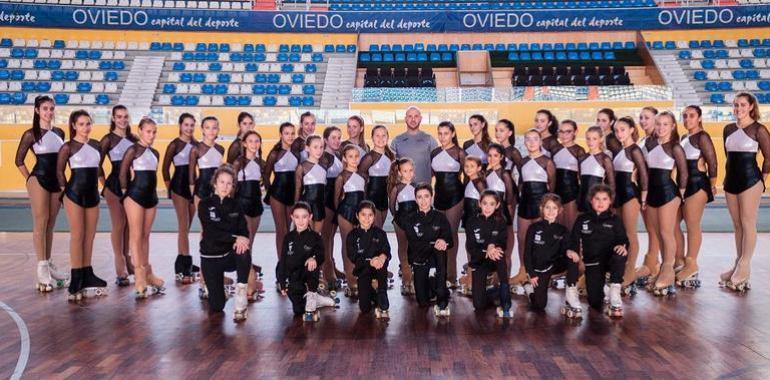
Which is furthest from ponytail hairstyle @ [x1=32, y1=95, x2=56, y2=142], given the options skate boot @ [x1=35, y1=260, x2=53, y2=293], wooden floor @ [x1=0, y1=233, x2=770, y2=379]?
wooden floor @ [x1=0, y1=233, x2=770, y2=379]

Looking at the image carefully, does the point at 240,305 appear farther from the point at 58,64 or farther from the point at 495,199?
the point at 58,64

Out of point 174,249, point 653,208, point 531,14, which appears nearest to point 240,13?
point 531,14

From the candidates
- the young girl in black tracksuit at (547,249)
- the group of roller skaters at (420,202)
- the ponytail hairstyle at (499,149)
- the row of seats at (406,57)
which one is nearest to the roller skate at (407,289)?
the group of roller skaters at (420,202)

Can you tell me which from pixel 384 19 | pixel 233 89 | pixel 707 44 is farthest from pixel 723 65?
pixel 233 89

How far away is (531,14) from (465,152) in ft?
49.4

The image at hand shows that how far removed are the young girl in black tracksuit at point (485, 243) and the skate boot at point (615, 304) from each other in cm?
72

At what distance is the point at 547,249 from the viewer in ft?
16.0

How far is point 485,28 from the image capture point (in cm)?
1978

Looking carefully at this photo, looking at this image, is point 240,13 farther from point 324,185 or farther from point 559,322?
point 559,322

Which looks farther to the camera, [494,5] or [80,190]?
[494,5]

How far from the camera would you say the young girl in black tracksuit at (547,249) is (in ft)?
16.0

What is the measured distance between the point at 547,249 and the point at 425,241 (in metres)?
0.84

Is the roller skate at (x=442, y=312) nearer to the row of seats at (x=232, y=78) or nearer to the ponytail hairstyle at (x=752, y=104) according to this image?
the ponytail hairstyle at (x=752, y=104)

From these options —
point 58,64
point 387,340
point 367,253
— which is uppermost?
point 58,64
